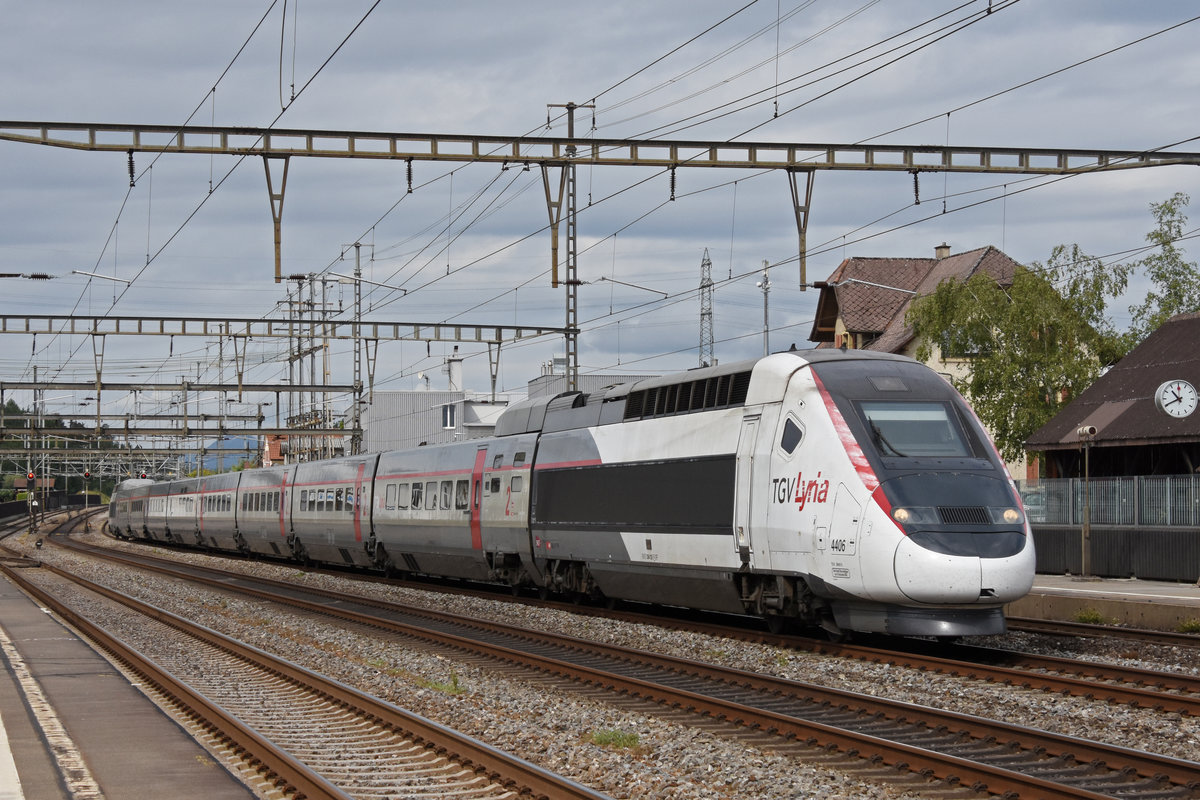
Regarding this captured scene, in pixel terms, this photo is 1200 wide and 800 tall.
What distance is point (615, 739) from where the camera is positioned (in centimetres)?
1111

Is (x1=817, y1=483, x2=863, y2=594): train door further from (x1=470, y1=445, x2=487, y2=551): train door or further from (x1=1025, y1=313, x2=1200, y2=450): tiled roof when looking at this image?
(x1=1025, y1=313, x2=1200, y2=450): tiled roof

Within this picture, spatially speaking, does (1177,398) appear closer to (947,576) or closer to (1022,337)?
(1022,337)

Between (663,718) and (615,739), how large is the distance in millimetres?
1535

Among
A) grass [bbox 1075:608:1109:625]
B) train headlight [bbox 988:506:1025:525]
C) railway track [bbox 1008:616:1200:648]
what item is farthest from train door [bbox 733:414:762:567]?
grass [bbox 1075:608:1109:625]

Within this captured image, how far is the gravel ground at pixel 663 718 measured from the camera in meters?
9.86

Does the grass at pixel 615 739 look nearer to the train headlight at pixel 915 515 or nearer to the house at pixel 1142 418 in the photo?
the train headlight at pixel 915 515

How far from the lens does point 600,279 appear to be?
36.2 meters

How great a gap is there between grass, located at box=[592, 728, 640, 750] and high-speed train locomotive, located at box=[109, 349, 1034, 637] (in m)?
4.70

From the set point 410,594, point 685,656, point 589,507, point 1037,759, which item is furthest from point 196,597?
point 1037,759

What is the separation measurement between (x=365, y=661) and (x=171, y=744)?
6278mm

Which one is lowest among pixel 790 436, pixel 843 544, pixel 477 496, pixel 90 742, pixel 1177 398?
pixel 90 742

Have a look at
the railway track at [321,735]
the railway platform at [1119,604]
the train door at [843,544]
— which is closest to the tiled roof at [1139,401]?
the railway platform at [1119,604]

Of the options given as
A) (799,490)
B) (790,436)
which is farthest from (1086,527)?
(799,490)

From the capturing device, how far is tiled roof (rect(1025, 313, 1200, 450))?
1227 inches
